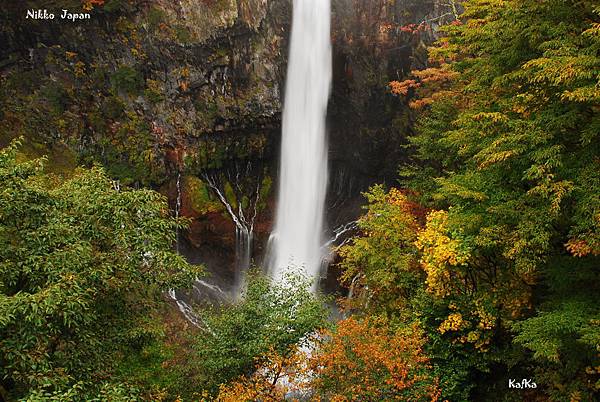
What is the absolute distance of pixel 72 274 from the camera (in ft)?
23.6

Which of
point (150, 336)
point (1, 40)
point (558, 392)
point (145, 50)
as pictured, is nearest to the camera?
point (558, 392)

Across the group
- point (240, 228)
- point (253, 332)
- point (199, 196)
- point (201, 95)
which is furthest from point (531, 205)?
point (199, 196)

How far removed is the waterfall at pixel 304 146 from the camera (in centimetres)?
2259

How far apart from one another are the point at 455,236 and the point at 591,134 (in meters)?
3.55

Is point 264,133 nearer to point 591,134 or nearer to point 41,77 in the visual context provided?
point 41,77

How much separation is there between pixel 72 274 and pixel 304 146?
17.6 m

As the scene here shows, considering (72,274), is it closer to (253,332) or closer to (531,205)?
(253,332)

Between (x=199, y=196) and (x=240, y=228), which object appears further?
(x=240, y=228)

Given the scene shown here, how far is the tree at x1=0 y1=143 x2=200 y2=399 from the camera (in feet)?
22.1

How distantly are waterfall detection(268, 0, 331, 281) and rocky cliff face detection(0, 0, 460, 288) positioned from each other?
0.59m

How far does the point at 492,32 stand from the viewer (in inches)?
405

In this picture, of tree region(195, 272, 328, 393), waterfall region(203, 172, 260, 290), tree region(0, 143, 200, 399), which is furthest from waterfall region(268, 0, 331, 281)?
tree region(0, 143, 200, 399)

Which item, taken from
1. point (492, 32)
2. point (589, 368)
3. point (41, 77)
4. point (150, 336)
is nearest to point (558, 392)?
point (589, 368)

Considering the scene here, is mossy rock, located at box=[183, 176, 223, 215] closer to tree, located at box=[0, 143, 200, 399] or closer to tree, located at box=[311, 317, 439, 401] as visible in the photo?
tree, located at box=[0, 143, 200, 399]
